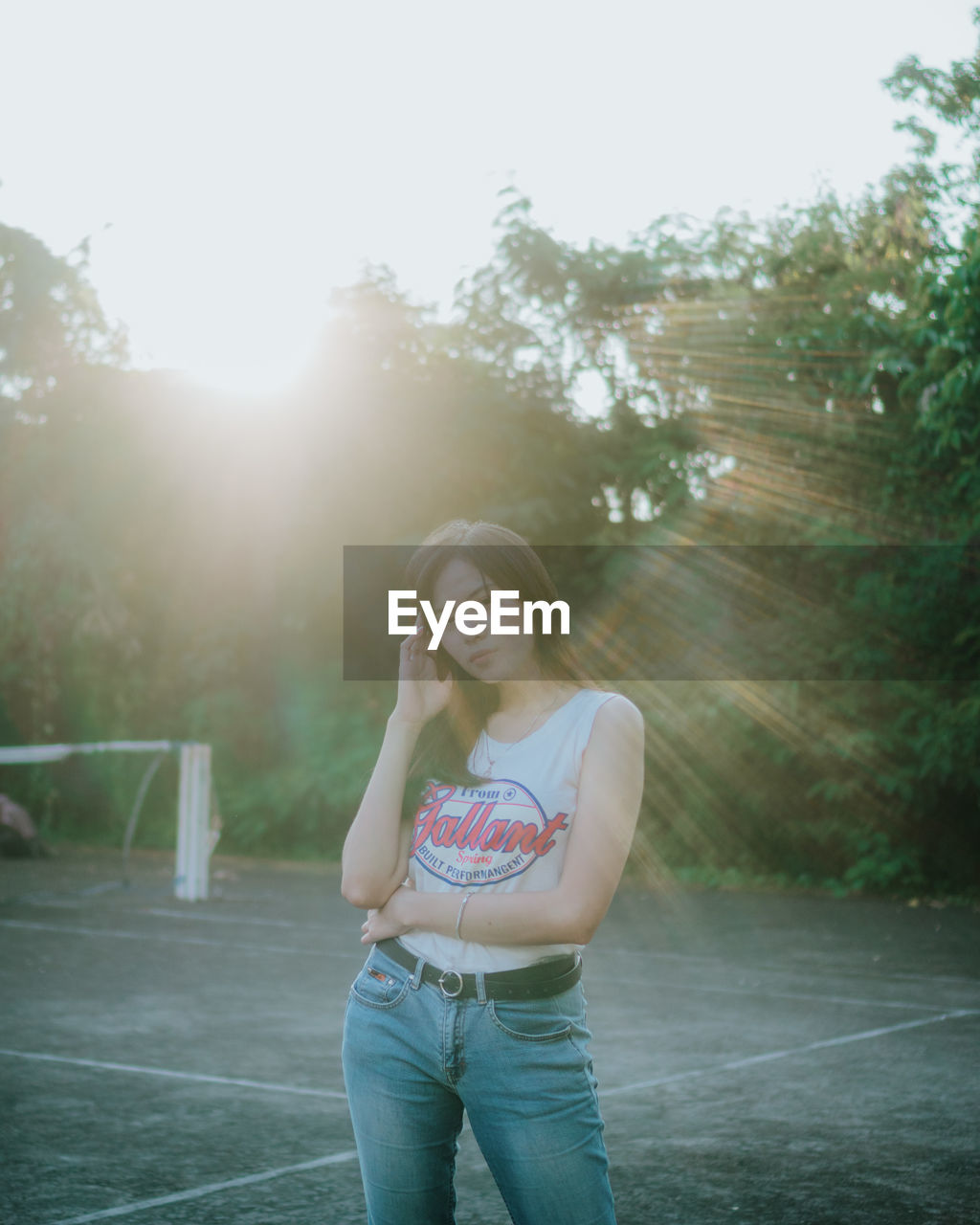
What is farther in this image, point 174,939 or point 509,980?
point 174,939

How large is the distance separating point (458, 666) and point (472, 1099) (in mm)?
791

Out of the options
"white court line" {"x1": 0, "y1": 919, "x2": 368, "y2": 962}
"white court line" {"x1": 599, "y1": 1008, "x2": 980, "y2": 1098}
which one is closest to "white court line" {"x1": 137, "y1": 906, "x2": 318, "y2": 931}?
"white court line" {"x1": 0, "y1": 919, "x2": 368, "y2": 962}

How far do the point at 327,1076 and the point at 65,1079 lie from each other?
4.01ft

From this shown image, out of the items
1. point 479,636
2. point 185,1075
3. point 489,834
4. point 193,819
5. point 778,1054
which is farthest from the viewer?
point 193,819

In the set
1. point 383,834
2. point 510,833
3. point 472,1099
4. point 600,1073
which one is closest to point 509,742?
point 510,833

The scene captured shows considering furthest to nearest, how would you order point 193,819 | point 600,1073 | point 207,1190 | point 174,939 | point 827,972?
point 193,819
point 174,939
point 827,972
point 600,1073
point 207,1190

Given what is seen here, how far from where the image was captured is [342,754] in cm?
2411

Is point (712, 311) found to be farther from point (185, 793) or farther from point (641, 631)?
point (185, 793)

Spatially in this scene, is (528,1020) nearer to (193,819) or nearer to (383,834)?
(383,834)

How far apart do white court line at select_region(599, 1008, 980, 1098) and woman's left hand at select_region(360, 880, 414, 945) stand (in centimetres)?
438

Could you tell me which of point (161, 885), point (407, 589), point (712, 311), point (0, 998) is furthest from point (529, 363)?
point (407, 589)

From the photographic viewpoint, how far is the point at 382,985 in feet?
9.16

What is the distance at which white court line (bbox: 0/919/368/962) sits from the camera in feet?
40.0

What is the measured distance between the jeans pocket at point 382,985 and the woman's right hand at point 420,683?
17.7 inches
